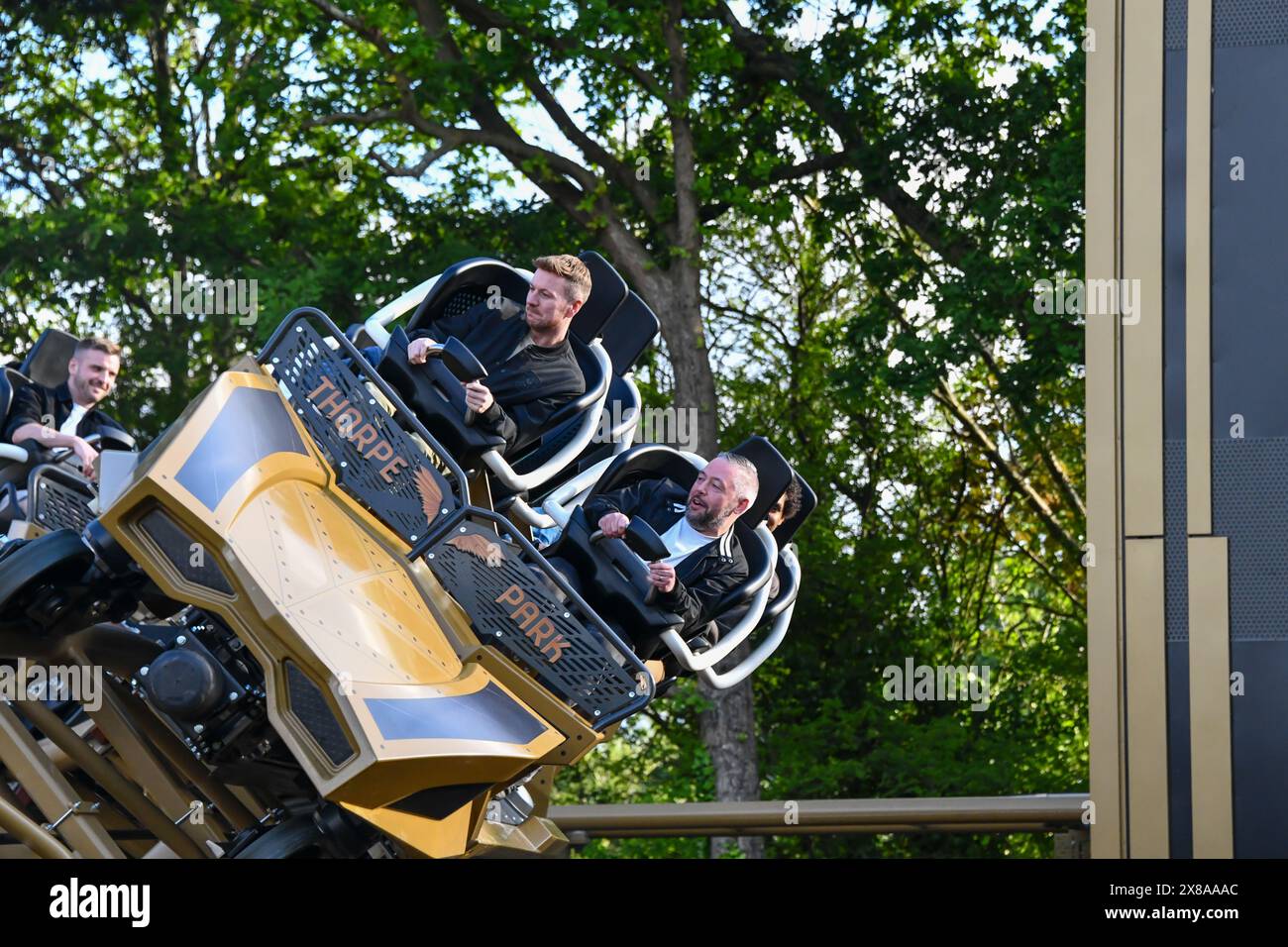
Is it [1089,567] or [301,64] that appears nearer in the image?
[1089,567]

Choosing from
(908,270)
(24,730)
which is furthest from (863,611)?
(24,730)

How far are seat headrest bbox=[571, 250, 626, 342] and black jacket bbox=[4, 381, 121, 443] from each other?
1885 millimetres

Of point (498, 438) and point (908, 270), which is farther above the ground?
point (908, 270)

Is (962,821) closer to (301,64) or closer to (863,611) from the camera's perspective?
(863,611)

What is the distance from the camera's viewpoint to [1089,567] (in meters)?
4.83

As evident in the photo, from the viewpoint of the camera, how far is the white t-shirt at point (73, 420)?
19.5 feet

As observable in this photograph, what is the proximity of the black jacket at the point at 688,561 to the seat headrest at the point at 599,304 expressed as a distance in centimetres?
62

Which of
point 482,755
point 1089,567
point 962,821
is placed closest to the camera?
point 482,755

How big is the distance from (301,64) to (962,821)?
398 inches

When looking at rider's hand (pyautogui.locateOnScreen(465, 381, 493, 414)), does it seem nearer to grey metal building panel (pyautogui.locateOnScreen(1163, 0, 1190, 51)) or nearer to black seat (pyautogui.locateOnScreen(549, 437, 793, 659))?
black seat (pyautogui.locateOnScreen(549, 437, 793, 659))

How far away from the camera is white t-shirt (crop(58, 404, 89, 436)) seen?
594 cm

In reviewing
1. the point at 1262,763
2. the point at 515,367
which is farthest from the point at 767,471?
the point at 1262,763
